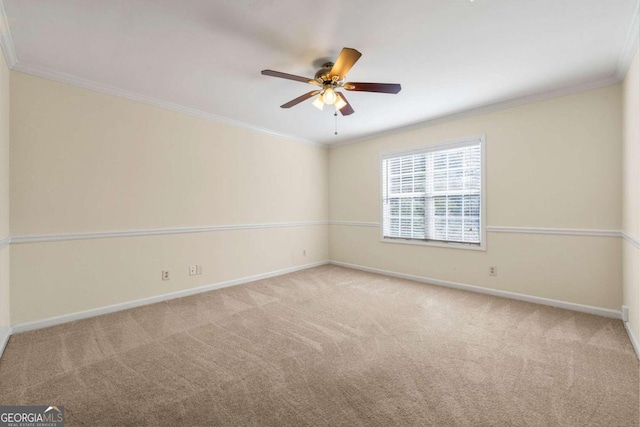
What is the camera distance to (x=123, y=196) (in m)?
3.27

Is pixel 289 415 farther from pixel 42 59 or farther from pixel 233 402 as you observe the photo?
pixel 42 59

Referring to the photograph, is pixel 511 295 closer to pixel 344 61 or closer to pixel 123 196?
pixel 344 61

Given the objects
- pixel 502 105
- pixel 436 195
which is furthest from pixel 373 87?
pixel 436 195

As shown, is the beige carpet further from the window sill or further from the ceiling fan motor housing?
the ceiling fan motor housing

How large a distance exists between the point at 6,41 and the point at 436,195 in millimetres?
4989

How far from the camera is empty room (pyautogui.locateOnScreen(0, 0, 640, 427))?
1854 millimetres

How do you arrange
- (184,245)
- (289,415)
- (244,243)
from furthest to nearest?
(244,243) → (184,245) → (289,415)

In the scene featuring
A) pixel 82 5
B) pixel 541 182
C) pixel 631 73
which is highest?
pixel 82 5

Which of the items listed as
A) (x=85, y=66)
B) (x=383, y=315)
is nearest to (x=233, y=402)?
(x=383, y=315)

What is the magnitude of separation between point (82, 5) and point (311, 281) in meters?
3.93

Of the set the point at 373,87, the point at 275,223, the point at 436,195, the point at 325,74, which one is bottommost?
the point at 275,223

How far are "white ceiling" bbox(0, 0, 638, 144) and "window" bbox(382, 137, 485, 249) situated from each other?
0.92 meters

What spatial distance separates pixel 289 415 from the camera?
1590 millimetres

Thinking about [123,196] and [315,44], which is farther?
[123,196]
